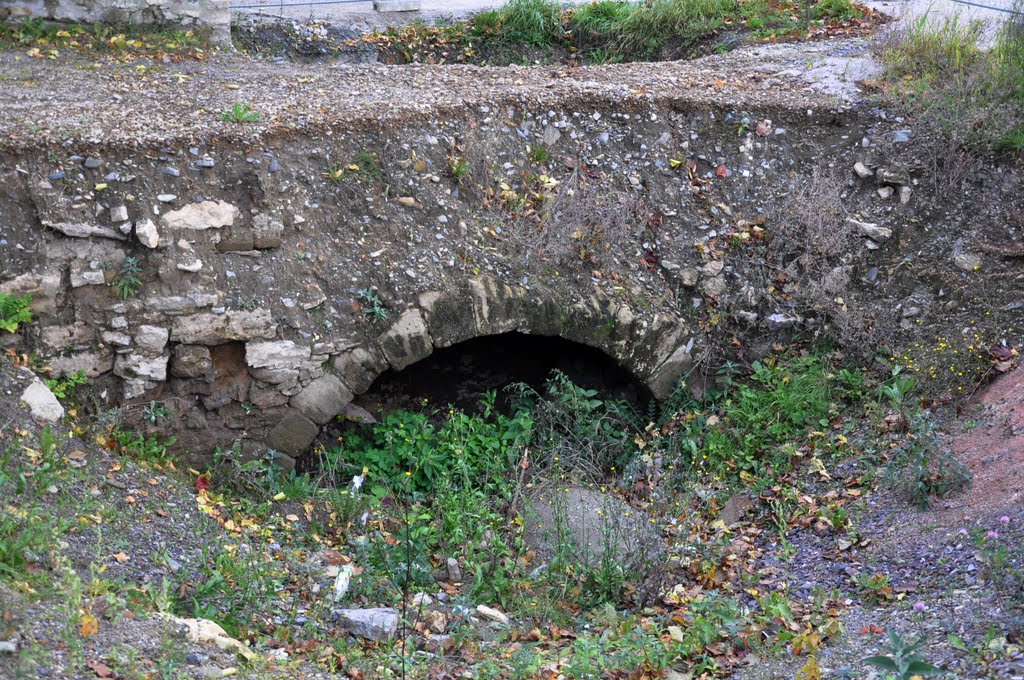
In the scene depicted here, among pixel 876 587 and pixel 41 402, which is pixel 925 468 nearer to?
pixel 876 587

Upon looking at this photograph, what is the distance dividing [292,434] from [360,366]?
0.58m

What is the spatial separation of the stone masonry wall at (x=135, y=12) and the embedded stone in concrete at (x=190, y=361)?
3307mm

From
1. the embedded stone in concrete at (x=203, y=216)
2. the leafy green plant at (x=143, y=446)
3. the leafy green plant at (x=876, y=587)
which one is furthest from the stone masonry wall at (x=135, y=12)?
the leafy green plant at (x=876, y=587)

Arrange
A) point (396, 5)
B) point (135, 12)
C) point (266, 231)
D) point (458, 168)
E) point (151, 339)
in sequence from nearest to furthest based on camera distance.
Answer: point (151, 339) < point (266, 231) < point (458, 168) < point (135, 12) < point (396, 5)

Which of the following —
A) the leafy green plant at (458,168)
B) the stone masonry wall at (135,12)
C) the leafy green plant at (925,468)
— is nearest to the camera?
the leafy green plant at (925,468)

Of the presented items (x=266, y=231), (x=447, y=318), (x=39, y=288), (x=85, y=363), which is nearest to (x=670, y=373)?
(x=447, y=318)

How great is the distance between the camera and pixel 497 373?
6.86 meters

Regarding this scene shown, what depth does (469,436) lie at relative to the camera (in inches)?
241

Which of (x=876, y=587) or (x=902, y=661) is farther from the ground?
(x=902, y=661)

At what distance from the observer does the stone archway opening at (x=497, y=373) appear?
21.7 ft

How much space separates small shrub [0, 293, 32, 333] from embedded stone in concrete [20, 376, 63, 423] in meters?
0.34

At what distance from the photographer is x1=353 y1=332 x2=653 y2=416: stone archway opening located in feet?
21.7

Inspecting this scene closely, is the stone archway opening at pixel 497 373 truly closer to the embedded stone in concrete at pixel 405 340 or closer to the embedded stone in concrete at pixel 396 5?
the embedded stone in concrete at pixel 405 340

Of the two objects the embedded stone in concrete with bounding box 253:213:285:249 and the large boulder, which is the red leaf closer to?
the large boulder
